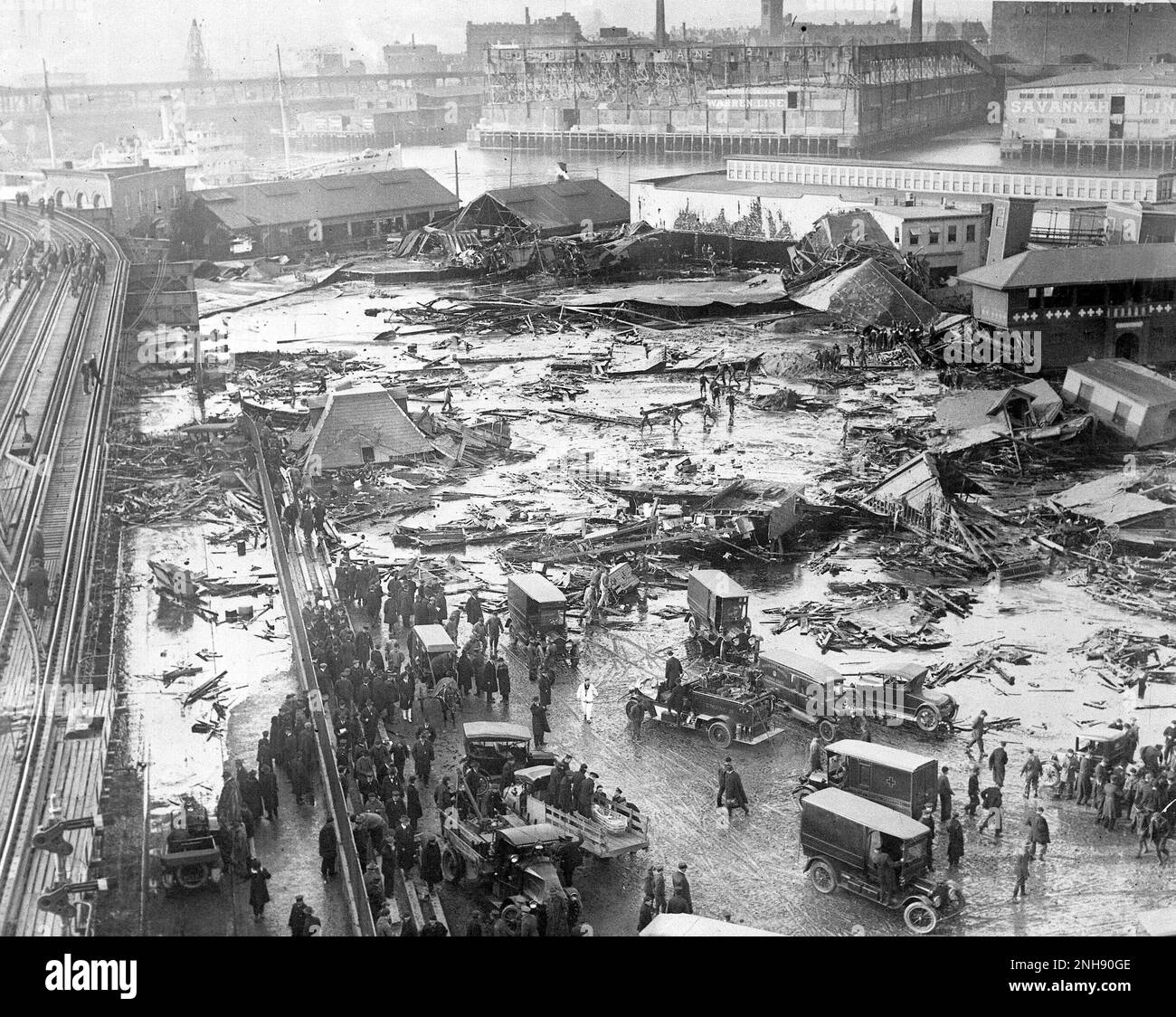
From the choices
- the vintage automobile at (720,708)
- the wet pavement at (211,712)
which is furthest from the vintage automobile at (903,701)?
the wet pavement at (211,712)

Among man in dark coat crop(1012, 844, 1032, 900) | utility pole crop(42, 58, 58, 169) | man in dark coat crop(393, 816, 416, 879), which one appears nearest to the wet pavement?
man in dark coat crop(393, 816, 416, 879)

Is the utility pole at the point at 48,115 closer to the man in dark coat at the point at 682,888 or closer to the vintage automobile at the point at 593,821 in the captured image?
the vintage automobile at the point at 593,821

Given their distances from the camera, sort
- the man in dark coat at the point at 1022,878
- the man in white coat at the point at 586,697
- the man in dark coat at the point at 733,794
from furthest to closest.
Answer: the man in white coat at the point at 586,697 → the man in dark coat at the point at 733,794 → the man in dark coat at the point at 1022,878

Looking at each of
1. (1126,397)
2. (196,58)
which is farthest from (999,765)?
(196,58)

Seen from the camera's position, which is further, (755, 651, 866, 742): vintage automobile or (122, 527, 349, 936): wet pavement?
(755, 651, 866, 742): vintage automobile

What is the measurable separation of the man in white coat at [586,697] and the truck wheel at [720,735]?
3.72 feet

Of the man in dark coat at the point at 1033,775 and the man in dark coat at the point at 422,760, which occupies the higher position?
the man in dark coat at the point at 422,760

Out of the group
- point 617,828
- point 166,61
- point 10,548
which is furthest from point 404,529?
point 166,61

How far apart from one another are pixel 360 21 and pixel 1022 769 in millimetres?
27738

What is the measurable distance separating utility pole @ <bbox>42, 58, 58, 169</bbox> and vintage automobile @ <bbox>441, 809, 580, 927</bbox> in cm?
1982

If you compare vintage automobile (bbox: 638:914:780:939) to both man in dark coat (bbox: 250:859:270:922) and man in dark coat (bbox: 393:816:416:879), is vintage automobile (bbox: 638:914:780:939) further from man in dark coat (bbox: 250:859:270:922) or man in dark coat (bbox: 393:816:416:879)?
man in dark coat (bbox: 250:859:270:922)

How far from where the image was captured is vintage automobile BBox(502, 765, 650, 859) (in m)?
9.45

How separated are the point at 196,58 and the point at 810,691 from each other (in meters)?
29.8

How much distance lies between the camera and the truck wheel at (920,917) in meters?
8.68
